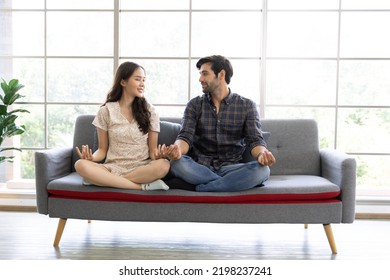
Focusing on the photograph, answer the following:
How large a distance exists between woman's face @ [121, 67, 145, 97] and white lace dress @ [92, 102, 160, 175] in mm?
144

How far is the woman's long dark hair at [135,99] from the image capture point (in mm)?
3232

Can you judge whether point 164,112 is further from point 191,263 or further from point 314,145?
point 191,263

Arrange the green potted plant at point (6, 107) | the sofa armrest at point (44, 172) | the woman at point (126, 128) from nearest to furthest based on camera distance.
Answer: the sofa armrest at point (44, 172) → the woman at point (126, 128) → the green potted plant at point (6, 107)

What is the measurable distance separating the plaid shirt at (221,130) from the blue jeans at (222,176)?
215 millimetres

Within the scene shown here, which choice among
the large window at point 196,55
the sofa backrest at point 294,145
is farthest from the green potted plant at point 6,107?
the sofa backrest at point 294,145

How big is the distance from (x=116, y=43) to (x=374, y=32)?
2.30 m

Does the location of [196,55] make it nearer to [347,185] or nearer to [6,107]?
[6,107]

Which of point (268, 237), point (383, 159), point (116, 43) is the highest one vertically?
point (116, 43)

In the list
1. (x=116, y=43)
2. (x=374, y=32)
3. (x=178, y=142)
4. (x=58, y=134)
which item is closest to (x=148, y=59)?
(x=116, y=43)

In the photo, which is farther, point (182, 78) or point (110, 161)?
point (182, 78)

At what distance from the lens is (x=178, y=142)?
3.19m

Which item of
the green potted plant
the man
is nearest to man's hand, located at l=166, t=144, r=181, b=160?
the man

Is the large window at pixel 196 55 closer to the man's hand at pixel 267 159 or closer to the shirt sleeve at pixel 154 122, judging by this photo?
the shirt sleeve at pixel 154 122

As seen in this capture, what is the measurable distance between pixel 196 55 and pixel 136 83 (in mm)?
1166
